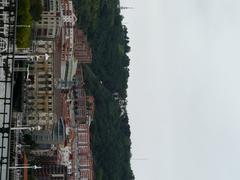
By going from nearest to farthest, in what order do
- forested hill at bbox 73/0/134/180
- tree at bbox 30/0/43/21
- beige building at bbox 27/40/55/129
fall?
tree at bbox 30/0/43/21 < beige building at bbox 27/40/55/129 < forested hill at bbox 73/0/134/180

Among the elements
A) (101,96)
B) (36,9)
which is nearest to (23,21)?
(36,9)

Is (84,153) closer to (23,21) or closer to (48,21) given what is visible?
(48,21)

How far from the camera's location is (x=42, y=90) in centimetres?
10250

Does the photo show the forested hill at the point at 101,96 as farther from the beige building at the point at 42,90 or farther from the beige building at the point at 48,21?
the beige building at the point at 42,90

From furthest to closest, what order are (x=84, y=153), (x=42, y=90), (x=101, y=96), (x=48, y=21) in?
(x=101, y=96) → (x=84, y=153) → (x=48, y=21) → (x=42, y=90)

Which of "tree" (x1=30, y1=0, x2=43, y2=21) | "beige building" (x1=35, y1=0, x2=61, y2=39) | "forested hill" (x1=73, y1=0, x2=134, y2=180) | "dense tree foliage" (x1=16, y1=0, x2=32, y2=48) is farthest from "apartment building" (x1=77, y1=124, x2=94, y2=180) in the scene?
"dense tree foliage" (x1=16, y1=0, x2=32, y2=48)

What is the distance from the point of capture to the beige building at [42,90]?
99438 millimetres

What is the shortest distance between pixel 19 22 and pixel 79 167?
70.1 meters

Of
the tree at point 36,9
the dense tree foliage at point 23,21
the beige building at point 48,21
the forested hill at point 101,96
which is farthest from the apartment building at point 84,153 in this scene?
the dense tree foliage at point 23,21

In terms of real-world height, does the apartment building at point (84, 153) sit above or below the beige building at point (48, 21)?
below

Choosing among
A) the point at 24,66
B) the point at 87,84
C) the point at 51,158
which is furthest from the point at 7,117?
the point at 87,84

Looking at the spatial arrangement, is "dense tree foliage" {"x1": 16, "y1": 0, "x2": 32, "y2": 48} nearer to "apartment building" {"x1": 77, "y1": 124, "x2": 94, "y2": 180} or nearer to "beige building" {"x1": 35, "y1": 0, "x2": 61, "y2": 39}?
"beige building" {"x1": 35, "y1": 0, "x2": 61, "y2": 39}

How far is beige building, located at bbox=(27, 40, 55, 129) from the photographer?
9944cm

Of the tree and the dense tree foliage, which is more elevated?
the tree
